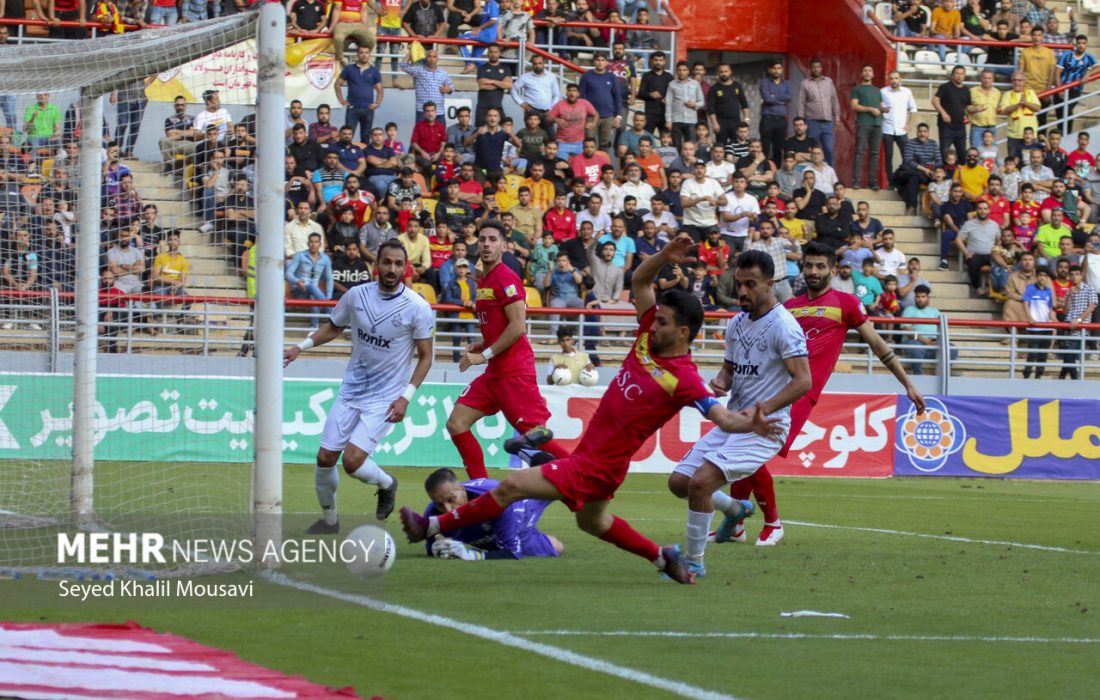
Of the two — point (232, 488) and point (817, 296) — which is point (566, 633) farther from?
point (817, 296)

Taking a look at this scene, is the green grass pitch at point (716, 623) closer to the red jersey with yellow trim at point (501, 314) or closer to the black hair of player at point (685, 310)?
the red jersey with yellow trim at point (501, 314)

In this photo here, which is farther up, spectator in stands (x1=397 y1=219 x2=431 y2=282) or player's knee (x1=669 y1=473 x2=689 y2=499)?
spectator in stands (x1=397 y1=219 x2=431 y2=282)

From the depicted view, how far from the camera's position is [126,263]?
1351cm

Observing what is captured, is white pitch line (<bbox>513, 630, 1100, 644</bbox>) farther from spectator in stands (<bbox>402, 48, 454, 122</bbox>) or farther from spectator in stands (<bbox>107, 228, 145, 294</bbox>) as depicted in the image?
spectator in stands (<bbox>402, 48, 454, 122</bbox>)

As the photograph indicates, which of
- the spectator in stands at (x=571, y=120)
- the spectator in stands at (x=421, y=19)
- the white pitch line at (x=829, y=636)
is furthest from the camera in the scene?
the spectator in stands at (x=421, y=19)

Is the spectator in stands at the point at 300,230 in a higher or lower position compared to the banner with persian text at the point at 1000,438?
higher

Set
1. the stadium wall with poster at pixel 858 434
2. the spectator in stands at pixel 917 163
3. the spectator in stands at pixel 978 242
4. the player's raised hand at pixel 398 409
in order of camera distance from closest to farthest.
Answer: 1. the player's raised hand at pixel 398 409
2. the stadium wall with poster at pixel 858 434
3. the spectator in stands at pixel 978 242
4. the spectator in stands at pixel 917 163

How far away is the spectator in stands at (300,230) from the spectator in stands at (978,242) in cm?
1168

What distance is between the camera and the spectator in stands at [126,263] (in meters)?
12.6

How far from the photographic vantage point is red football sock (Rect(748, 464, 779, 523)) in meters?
12.1

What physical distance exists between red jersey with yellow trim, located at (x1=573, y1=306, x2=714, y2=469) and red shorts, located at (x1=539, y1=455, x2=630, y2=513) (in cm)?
4

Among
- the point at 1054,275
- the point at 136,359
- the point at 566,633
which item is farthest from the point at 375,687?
the point at 1054,275

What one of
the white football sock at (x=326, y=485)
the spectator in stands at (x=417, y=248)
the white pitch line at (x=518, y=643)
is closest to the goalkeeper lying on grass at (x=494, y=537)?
the white football sock at (x=326, y=485)
